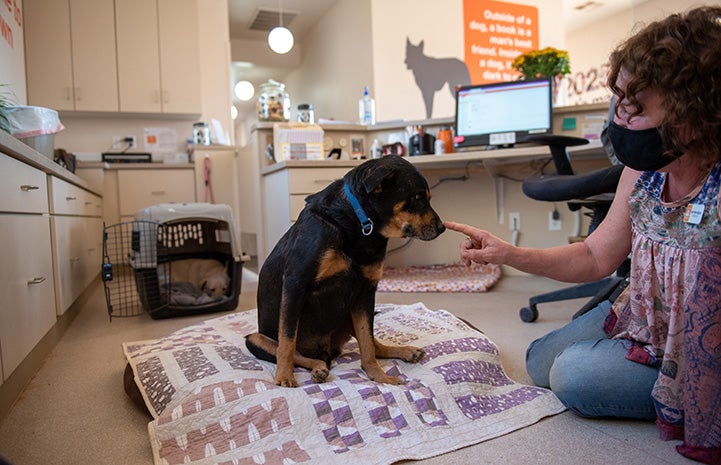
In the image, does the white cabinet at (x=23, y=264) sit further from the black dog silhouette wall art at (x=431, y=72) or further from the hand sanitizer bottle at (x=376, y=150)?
the black dog silhouette wall art at (x=431, y=72)

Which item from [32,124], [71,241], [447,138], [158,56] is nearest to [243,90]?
[158,56]

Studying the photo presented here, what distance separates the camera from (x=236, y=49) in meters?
7.81

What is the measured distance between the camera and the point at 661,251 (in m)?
1.11

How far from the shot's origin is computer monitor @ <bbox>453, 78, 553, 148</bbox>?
318 cm

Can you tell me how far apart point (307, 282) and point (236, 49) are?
7421 millimetres

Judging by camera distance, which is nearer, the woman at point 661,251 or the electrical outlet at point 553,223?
the woman at point 661,251

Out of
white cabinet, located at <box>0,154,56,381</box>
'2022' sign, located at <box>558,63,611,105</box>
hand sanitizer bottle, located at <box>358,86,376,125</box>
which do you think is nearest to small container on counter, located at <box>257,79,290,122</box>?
hand sanitizer bottle, located at <box>358,86,376,125</box>

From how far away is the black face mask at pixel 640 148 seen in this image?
1029 mm

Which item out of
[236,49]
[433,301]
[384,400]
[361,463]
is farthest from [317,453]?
[236,49]

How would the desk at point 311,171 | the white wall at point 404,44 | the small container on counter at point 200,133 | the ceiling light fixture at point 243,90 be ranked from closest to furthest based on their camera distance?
the desk at point 311,171 → the small container on counter at point 200,133 → the white wall at point 404,44 → the ceiling light fixture at point 243,90

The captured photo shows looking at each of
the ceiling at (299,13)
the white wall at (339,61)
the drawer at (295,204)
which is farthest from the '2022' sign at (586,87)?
the drawer at (295,204)

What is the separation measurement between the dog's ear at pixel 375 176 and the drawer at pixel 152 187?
12.5 ft

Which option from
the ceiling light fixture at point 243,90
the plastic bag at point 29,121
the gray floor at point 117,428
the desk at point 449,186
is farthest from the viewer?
the ceiling light fixture at point 243,90

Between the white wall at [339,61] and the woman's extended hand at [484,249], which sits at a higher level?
the white wall at [339,61]
